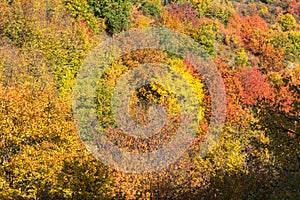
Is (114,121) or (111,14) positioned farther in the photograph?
(111,14)

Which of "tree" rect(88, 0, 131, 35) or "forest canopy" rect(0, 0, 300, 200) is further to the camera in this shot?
"tree" rect(88, 0, 131, 35)

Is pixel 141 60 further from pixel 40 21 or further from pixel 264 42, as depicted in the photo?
pixel 264 42

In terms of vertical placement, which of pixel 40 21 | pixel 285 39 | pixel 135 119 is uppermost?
pixel 40 21

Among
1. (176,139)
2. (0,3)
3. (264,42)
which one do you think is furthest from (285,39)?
(176,139)

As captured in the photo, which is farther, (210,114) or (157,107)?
(210,114)

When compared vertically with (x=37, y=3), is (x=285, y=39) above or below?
below

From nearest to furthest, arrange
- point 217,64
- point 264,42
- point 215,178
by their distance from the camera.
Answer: point 215,178
point 217,64
point 264,42

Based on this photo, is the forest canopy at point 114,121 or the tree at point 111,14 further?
the tree at point 111,14

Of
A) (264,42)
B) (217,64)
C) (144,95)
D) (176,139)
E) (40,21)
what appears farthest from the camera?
(264,42)

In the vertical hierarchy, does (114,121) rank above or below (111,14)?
below

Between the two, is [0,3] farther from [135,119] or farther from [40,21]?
[135,119]
